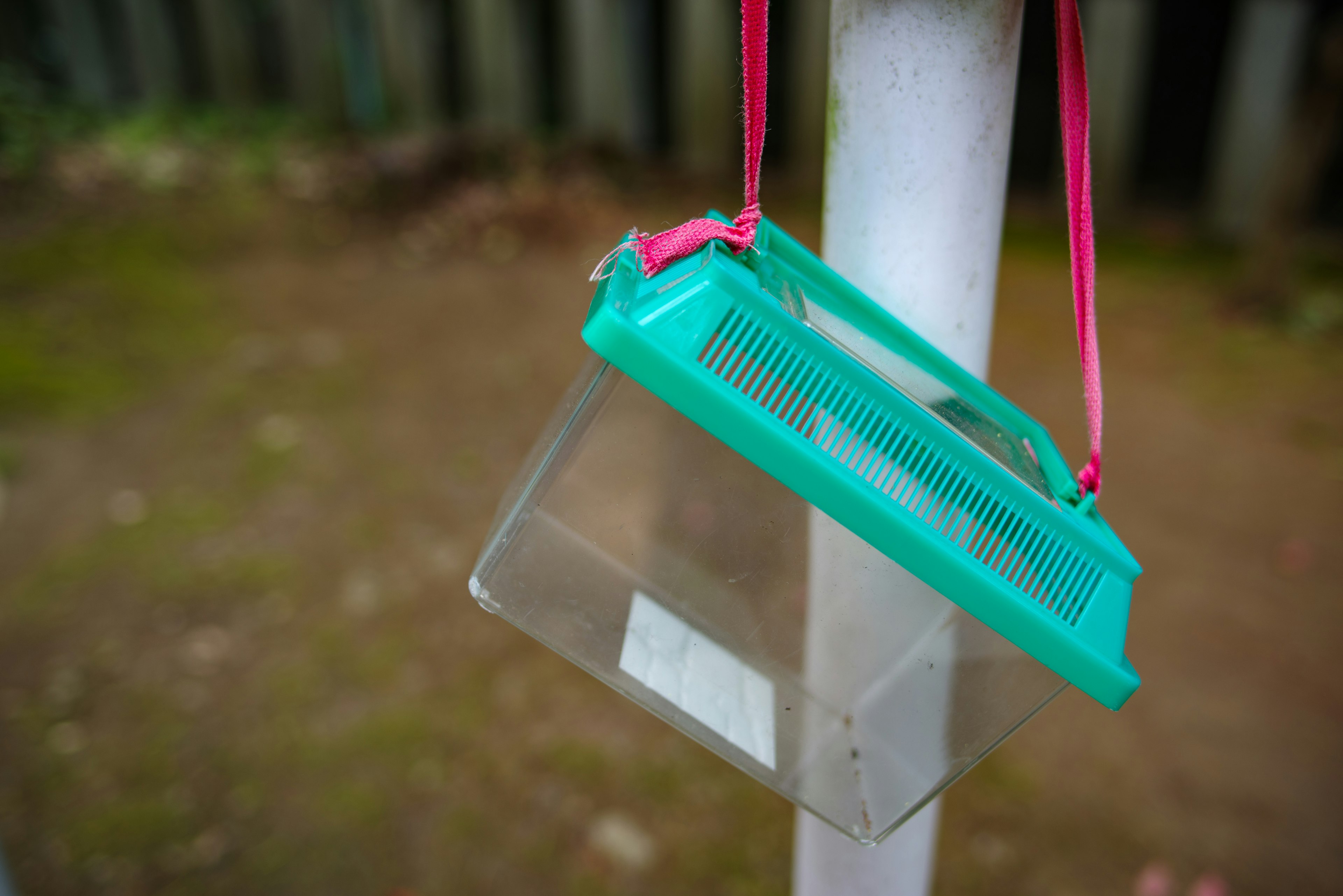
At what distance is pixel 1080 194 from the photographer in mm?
756

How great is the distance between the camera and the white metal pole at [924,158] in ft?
2.35

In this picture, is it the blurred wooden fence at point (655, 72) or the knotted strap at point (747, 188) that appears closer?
the knotted strap at point (747, 188)

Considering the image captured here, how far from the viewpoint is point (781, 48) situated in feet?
17.0

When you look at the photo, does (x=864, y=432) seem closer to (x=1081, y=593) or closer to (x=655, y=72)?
(x=1081, y=593)

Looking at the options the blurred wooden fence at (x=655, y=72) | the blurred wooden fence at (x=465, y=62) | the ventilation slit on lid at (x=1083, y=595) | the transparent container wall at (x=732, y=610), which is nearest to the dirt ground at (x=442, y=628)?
the blurred wooden fence at (x=655, y=72)

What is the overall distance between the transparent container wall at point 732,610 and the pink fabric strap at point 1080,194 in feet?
0.64

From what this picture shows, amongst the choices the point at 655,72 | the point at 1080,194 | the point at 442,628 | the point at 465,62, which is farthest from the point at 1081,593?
the point at 465,62

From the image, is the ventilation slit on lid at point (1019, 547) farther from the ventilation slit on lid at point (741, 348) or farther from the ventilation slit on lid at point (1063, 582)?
the ventilation slit on lid at point (741, 348)

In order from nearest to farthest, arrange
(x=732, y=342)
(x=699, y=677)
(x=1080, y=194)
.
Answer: (x=732, y=342) < (x=1080, y=194) < (x=699, y=677)

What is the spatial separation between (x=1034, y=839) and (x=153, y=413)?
2.73 metres

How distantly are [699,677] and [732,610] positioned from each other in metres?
0.08

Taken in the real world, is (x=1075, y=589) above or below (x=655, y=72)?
above

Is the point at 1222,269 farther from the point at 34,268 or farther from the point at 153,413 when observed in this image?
the point at 34,268

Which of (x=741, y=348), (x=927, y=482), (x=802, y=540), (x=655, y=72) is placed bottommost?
(x=655, y=72)
